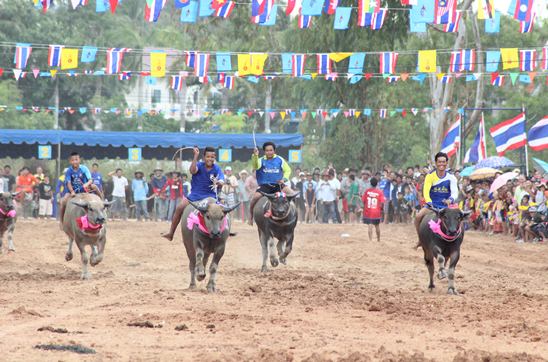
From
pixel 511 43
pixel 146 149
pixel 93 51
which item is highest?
pixel 511 43

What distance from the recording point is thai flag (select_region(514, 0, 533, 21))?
31422 mm

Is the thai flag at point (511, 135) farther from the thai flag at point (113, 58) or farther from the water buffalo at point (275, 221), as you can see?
the water buffalo at point (275, 221)

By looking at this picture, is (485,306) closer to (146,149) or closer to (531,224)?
(531,224)

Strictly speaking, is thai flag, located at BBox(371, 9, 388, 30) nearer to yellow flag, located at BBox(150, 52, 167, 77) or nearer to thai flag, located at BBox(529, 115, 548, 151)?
thai flag, located at BBox(529, 115, 548, 151)

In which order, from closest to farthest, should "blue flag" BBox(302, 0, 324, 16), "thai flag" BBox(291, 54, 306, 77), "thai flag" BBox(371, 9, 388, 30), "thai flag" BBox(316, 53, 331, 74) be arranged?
"blue flag" BBox(302, 0, 324, 16)
"thai flag" BBox(371, 9, 388, 30)
"thai flag" BBox(291, 54, 306, 77)
"thai flag" BBox(316, 53, 331, 74)

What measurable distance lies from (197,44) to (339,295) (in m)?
44.4

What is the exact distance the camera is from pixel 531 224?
28219 millimetres

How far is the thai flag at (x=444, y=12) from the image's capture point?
1258 inches

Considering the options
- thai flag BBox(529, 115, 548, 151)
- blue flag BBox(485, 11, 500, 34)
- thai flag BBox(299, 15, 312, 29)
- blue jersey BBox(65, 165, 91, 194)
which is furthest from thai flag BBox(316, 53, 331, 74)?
blue jersey BBox(65, 165, 91, 194)

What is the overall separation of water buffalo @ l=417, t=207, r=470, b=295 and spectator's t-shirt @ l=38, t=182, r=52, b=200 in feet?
84.8

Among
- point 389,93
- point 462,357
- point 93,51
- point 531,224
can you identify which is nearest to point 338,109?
point 389,93

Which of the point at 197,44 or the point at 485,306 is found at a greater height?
the point at 197,44

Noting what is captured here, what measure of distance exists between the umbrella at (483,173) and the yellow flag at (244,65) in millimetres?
8762

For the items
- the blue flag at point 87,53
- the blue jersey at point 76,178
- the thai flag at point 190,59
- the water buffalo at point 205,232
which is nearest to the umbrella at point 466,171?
the thai flag at point 190,59
